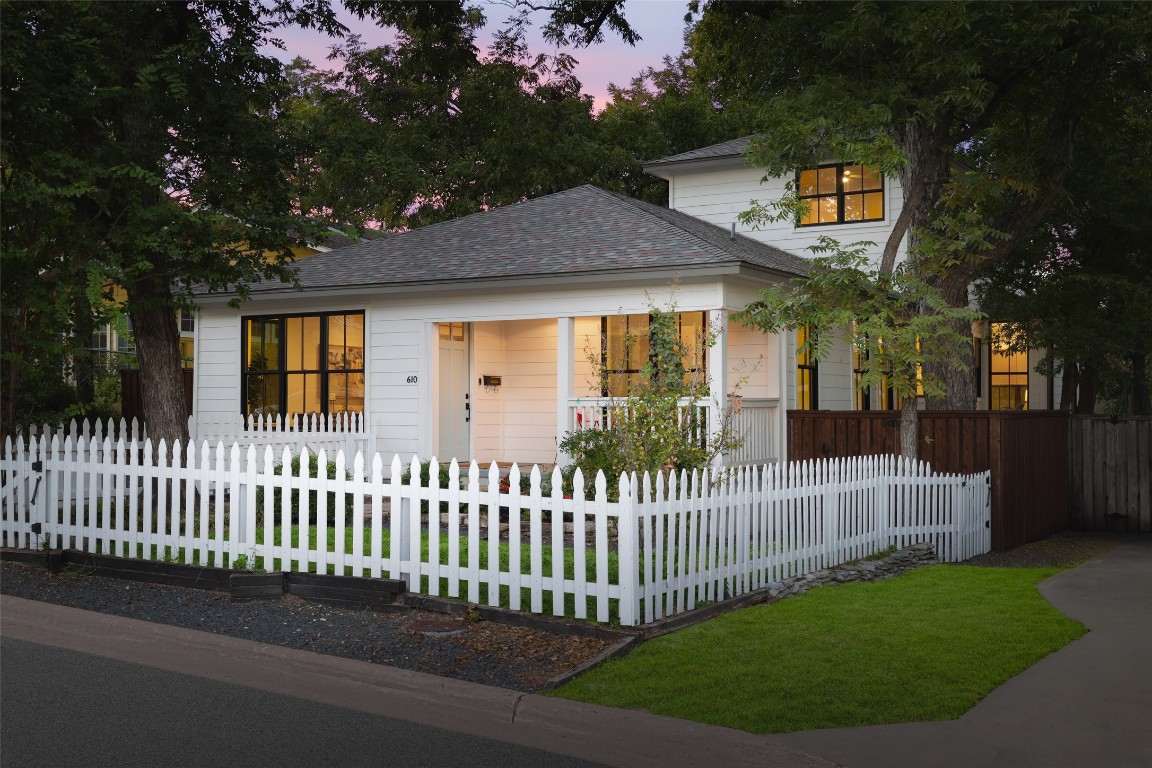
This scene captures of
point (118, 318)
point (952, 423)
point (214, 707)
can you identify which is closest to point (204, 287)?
point (118, 318)

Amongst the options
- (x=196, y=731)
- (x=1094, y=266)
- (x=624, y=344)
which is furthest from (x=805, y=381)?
(x=196, y=731)

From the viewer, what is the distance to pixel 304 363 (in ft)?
64.0

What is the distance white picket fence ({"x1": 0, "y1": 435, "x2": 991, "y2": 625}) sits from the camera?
310 inches

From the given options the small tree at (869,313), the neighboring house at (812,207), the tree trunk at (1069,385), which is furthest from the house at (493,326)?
the tree trunk at (1069,385)

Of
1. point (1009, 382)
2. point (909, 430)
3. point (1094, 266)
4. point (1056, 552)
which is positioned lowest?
point (1056, 552)

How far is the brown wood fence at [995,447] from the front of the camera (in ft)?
48.3

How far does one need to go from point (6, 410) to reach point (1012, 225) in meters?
15.0

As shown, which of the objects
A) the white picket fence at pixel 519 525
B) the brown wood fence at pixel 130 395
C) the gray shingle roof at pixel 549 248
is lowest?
the white picket fence at pixel 519 525

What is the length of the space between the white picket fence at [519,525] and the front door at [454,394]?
22.3 feet

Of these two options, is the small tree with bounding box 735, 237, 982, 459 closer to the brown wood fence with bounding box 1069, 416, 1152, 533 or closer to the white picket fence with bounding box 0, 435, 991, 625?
the white picket fence with bounding box 0, 435, 991, 625

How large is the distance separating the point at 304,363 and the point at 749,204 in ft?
31.5

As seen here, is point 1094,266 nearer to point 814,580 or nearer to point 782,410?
point 782,410

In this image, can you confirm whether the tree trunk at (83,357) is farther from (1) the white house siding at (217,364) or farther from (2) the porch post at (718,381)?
(2) the porch post at (718,381)

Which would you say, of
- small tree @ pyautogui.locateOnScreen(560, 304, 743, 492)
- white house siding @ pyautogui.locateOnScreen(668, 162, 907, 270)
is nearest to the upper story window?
white house siding @ pyautogui.locateOnScreen(668, 162, 907, 270)
